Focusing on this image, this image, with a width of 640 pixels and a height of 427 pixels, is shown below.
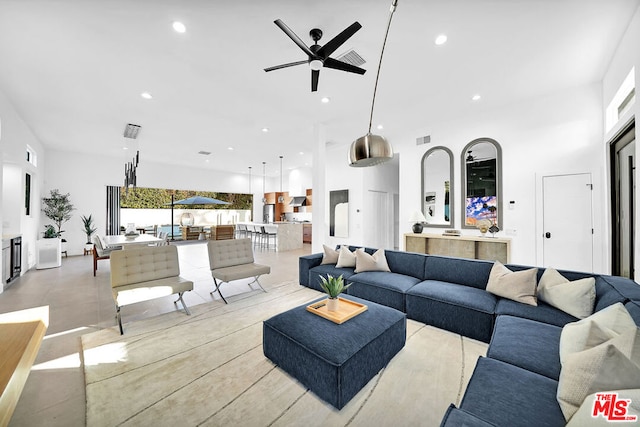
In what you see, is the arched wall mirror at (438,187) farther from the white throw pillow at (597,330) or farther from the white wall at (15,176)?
the white wall at (15,176)

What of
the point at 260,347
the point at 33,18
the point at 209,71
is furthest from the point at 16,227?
the point at 260,347

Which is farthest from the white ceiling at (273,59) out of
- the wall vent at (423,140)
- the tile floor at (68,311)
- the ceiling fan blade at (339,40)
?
the tile floor at (68,311)

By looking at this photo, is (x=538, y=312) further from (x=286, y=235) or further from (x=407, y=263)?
(x=286, y=235)

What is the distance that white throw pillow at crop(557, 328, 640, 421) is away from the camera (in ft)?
3.18

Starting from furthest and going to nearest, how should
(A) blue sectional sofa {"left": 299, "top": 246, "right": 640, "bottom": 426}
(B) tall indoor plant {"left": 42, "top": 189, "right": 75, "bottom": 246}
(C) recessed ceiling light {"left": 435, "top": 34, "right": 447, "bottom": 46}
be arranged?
(B) tall indoor plant {"left": 42, "top": 189, "right": 75, "bottom": 246} → (C) recessed ceiling light {"left": 435, "top": 34, "right": 447, "bottom": 46} → (A) blue sectional sofa {"left": 299, "top": 246, "right": 640, "bottom": 426}

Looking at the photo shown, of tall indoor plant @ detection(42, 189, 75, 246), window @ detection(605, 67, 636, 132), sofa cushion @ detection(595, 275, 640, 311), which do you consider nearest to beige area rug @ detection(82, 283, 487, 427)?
sofa cushion @ detection(595, 275, 640, 311)

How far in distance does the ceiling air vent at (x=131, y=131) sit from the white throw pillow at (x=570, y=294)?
25.4 ft

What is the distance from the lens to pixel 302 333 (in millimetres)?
2027

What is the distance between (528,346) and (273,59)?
3.89 m

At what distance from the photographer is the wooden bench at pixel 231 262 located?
381 centimetres

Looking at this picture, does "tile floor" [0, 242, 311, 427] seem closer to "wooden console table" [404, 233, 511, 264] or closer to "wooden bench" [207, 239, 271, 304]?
"wooden bench" [207, 239, 271, 304]

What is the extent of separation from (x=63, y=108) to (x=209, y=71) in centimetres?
353

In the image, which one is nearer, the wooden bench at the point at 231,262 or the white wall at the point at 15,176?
the wooden bench at the point at 231,262

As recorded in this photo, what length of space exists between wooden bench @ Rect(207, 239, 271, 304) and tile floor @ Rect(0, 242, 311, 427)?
1.45 feet
